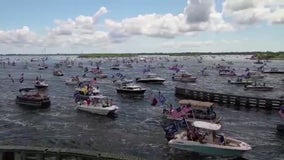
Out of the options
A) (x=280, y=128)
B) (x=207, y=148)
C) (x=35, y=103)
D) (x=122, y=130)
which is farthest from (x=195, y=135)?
(x=35, y=103)

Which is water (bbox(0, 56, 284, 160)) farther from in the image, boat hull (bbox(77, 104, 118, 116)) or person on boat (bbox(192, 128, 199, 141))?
person on boat (bbox(192, 128, 199, 141))

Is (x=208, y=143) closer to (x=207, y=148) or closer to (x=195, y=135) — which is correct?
(x=207, y=148)

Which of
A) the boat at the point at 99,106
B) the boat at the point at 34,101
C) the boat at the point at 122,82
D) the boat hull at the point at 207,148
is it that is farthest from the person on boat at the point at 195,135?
the boat at the point at 122,82

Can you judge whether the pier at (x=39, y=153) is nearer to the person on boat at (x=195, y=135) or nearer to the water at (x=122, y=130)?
the water at (x=122, y=130)

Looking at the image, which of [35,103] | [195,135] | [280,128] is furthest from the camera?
[35,103]

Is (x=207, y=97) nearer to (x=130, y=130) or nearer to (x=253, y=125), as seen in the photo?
(x=253, y=125)

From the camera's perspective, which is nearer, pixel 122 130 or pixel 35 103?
pixel 122 130

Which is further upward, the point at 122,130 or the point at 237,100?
the point at 237,100
